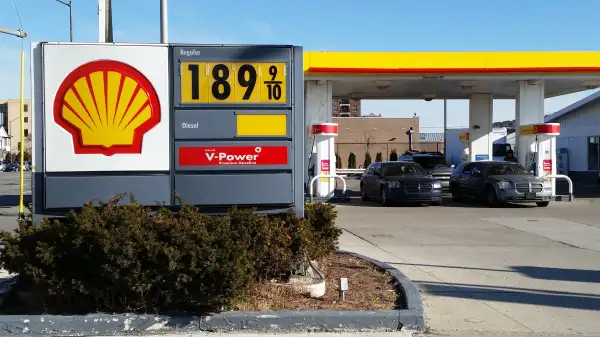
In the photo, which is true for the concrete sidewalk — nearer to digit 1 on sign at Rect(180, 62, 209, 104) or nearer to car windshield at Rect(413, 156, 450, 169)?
digit 1 on sign at Rect(180, 62, 209, 104)

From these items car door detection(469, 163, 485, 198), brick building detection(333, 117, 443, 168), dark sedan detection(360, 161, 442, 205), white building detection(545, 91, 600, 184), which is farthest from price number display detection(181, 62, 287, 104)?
brick building detection(333, 117, 443, 168)

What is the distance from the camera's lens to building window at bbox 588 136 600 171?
1481 inches

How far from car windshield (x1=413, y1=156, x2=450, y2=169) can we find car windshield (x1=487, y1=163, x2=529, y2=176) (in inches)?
233

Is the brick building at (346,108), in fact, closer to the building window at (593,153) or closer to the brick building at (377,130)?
the brick building at (377,130)

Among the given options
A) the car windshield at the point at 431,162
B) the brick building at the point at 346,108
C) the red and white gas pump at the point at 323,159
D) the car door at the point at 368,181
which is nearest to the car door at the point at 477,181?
the car door at the point at 368,181

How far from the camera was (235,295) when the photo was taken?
6.36 metres

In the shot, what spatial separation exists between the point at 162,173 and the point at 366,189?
1689 cm

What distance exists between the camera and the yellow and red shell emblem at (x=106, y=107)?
746cm

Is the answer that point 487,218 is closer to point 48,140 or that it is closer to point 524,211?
point 524,211

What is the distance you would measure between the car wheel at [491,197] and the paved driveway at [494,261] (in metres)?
1.32

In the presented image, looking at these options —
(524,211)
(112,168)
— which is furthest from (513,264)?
(524,211)

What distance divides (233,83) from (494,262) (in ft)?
18.7

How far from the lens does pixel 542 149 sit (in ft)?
77.5

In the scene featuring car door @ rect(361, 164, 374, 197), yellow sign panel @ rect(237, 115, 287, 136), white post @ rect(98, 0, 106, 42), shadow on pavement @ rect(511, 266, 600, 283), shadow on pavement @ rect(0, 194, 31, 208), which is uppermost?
white post @ rect(98, 0, 106, 42)
